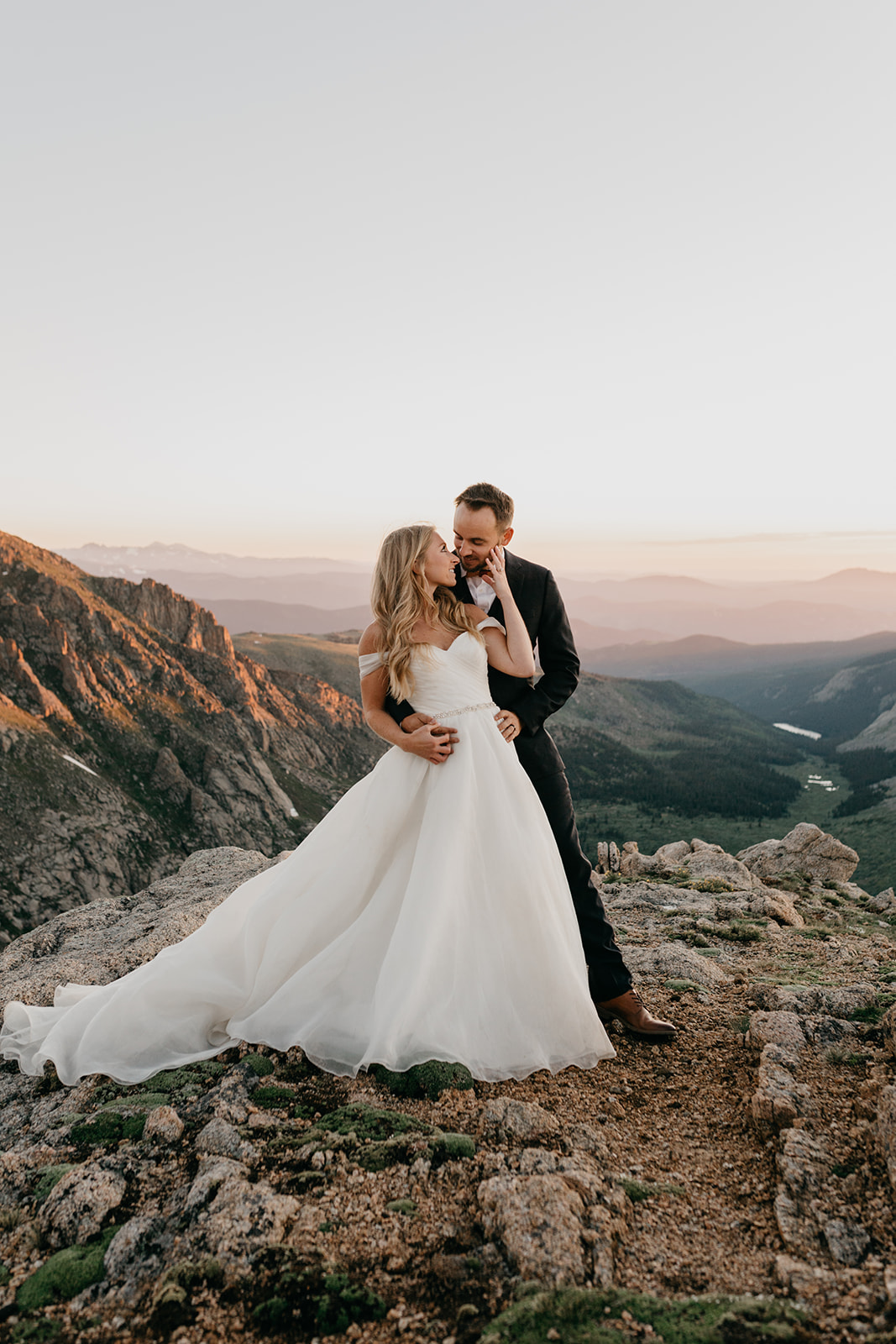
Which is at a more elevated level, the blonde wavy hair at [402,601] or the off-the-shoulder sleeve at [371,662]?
the blonde wavy hair at [402,601]

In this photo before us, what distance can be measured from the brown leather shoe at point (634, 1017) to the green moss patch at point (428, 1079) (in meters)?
1.77

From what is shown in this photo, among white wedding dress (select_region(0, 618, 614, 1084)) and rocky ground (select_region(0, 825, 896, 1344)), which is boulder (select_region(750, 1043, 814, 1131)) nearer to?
rocky ground (select_region(0, 825, 896, 1344))

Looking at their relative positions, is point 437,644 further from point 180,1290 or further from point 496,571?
point 180,1290

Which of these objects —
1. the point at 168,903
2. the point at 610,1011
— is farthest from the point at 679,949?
the point at 168,903

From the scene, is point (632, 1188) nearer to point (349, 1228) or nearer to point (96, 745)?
point (349, 1228)

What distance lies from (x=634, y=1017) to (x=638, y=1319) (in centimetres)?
355

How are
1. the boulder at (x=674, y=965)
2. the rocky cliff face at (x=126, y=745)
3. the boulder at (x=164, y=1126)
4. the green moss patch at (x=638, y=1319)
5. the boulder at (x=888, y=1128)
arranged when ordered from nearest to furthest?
the green moss patch at (x=638, y=1319)
the boulder at (x=888, y=1128)
the boulder at (x=164, y=1126)
the boulder at (x=674, y=965)
the rocky cliff face at (x=126, y=745)

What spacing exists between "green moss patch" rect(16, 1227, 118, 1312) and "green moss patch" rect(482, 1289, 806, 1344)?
2.35 m

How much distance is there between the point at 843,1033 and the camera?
264 inches

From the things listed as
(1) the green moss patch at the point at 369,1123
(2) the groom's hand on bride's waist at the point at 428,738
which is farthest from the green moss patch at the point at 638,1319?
(2) the groom's hand on bride's waist at the point at 428,738

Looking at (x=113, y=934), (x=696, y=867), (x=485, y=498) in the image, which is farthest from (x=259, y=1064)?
(x=696, y=867)

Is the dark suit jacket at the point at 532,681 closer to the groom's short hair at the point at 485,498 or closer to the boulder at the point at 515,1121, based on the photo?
the groom's short hair at the point at 485,498

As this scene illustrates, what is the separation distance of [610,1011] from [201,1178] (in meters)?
4.07

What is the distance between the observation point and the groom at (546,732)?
22.2 ft
